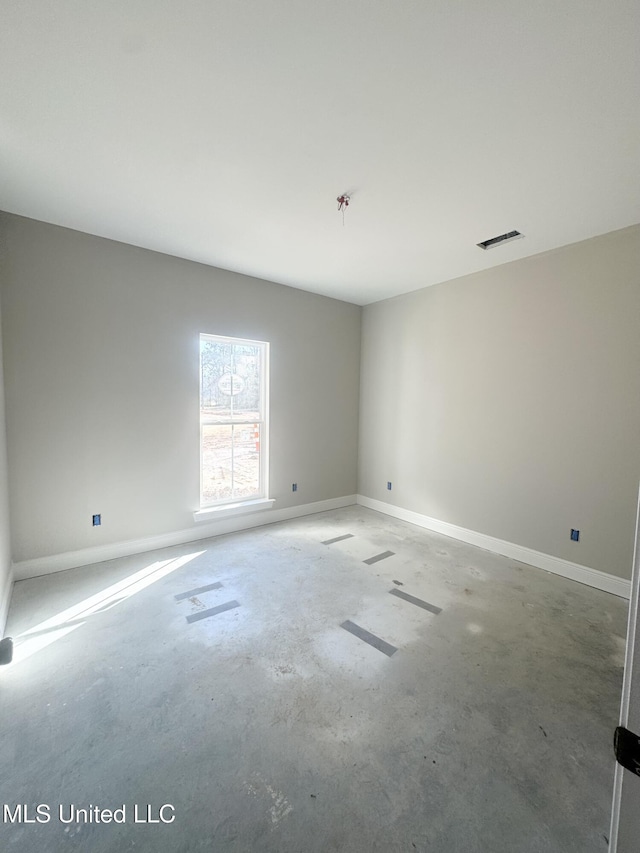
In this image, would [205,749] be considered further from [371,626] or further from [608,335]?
[608,335]

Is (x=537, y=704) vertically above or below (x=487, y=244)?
below

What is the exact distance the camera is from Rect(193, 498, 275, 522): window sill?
12.4 ft

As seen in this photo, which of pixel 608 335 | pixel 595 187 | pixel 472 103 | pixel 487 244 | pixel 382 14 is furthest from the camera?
pixel 487 244

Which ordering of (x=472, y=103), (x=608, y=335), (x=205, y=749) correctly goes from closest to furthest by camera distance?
(x=205, y=749) < (x=472, y=103) < (x=608, y=335)

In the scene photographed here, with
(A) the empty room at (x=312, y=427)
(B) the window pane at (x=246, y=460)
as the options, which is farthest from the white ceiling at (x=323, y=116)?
(B) the window pane at (x=246, y=460)

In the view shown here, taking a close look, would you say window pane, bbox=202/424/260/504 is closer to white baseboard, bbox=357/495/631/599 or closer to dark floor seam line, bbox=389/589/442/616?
white baseboard, bbox=357/495/631/599

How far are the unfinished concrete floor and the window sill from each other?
885 mm

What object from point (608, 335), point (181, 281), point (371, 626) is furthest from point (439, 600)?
point (181, 281)

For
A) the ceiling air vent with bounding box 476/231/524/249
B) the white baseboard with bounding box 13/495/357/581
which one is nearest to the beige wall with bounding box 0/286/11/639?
the white baseboard with bounding box 13/495/357/581

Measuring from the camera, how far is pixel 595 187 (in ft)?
7.34

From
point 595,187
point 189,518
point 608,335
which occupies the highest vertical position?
point 595,187

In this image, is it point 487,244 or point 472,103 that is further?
point 487,244

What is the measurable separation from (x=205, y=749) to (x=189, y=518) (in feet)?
7.96

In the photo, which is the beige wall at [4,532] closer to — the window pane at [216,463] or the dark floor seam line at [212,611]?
the dark floor seam line at [212,611]
